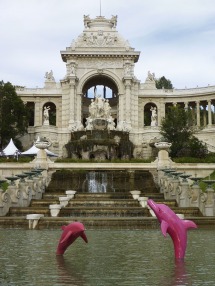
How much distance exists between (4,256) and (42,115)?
212ft

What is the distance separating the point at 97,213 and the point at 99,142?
30.1 metres

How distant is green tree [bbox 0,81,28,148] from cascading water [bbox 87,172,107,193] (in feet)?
94.5

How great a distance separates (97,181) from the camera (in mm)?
36188

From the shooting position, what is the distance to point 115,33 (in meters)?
74.6

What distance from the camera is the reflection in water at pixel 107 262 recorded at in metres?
8.36

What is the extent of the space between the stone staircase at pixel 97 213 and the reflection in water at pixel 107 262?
2875 millimetres

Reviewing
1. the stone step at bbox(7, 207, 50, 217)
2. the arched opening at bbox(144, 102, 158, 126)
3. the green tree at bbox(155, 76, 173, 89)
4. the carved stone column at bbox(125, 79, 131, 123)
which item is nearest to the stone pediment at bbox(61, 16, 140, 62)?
the carved stone column at bbox(125, 79, 131, 123)

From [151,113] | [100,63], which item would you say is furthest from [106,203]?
[151,113]

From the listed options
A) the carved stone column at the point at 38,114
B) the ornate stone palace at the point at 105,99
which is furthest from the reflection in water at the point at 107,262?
the carved stone column at the point at 38,114

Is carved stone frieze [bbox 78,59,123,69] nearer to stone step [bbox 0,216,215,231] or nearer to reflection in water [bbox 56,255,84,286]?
stone step [bbox 0,216,215,231]

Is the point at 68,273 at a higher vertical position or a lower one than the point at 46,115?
lower

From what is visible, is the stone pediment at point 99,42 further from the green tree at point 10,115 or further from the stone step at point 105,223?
the stone step at point 105,223

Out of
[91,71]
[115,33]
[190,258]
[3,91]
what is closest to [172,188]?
[190,258]

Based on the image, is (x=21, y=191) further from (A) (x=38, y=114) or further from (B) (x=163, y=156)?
(A) (x=38, y=114)
